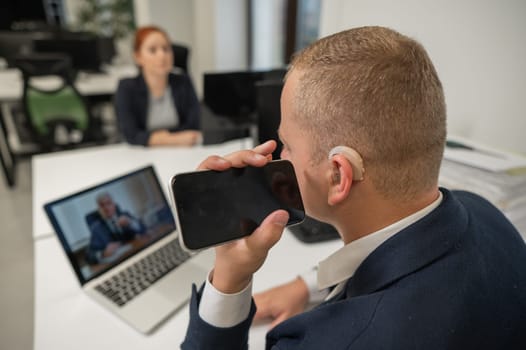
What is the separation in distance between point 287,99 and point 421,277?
0.32 metres

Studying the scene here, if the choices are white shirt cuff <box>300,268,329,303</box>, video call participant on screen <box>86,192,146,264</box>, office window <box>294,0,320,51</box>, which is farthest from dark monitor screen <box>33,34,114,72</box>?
white shirt cuff <box>300,268,329,303</box>

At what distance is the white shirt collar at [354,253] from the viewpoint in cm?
51

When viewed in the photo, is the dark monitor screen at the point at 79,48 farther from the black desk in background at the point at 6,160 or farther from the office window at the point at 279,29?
the office window at the point at 279,29

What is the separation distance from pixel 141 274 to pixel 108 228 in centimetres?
14

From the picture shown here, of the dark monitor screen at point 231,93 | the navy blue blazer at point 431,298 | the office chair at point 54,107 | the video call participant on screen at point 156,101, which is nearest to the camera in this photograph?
the navy blue blazer at point 431,298

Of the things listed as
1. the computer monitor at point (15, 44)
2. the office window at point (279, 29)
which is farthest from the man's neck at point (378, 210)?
the computer monitor at point (15, 44)

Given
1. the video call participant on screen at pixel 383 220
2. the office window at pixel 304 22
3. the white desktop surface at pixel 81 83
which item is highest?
the office window at pixel 304 22

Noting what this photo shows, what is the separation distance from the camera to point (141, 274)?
2.83 feet

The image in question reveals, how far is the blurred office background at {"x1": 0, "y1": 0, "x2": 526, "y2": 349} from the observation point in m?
1.11

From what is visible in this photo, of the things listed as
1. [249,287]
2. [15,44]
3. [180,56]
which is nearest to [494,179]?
[249,287]

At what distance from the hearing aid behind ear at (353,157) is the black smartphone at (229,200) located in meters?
0.08

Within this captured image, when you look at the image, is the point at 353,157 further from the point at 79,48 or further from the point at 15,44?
the point at 15,44

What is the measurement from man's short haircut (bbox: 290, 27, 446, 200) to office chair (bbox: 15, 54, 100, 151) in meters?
2.34

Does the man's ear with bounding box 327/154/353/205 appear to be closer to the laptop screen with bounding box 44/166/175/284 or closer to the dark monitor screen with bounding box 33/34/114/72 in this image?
the laptop screen with bounding box 44/166/175/284
